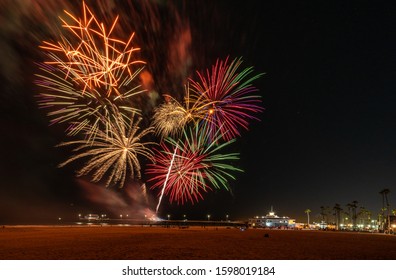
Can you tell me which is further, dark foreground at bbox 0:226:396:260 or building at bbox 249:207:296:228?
building at bbox 249:207:296:228

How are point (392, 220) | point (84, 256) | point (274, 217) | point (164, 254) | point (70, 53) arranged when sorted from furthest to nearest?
1. point (274, 217)
2. point (392, 220)
3. point (70, 53)
4. point (164, 254)
5. point (84, 256)

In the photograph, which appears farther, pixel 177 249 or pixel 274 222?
pixel 274 222

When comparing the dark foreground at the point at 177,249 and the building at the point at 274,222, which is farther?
the building at the point at 274,222
